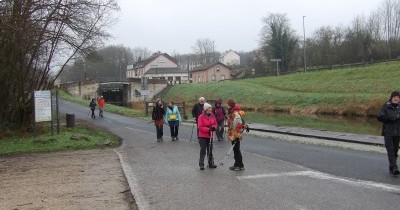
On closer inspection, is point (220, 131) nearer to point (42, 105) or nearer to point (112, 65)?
point (42, 105)

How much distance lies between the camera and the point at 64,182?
37.2 ft

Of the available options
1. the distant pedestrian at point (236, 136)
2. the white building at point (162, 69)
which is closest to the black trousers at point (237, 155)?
the distant pedestrian at point (236, 136)

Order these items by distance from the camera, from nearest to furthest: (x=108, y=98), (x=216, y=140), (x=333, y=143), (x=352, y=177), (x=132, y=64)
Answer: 1. (x=352, y=177)
2. (x=333, y=143)
3. (x=216, y=140)
4. (x=108, y=98)
5. (x=132, y=64)

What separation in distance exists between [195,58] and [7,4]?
476 feet

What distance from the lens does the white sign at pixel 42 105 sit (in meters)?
20.6

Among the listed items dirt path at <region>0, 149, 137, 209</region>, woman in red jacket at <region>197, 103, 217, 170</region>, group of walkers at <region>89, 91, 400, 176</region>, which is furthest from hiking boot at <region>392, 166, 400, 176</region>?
dirt path at <region>0, 149, 137, 209</region>

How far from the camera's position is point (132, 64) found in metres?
161

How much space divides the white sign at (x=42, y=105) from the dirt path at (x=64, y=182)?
393cm

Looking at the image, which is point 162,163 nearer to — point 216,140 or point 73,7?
point 216,140

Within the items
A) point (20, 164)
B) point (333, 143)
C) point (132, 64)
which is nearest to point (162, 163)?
point (20, 164)

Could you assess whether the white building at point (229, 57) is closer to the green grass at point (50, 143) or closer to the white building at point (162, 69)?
the white building at point (162, 69)

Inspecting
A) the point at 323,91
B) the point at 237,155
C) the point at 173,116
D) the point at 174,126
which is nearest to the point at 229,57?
the point at 323,91

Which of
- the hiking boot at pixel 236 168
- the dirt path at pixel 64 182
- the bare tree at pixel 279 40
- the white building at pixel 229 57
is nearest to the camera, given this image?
the dirt path at pixel 64 182

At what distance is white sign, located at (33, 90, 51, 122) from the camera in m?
20.6
